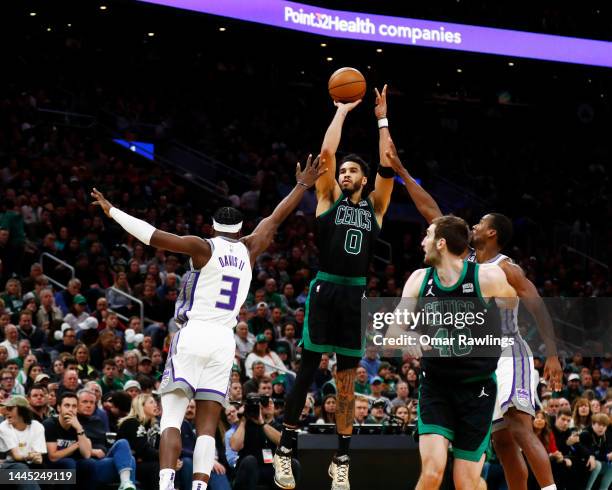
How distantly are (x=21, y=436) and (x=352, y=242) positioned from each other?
14.1ft

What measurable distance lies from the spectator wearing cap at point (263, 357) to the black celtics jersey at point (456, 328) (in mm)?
8039

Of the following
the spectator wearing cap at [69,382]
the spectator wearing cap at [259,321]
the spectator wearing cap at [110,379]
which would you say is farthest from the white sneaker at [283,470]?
the spectator wearing cap at [259,321]

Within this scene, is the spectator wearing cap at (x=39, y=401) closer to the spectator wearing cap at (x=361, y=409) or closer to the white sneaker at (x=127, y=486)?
the white sneaker at (x=127, y=486)

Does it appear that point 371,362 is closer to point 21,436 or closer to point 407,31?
point 21,436

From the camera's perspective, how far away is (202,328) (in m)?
8.50

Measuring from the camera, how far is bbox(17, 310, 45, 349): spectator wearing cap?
14633 mm

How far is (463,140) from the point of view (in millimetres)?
30484

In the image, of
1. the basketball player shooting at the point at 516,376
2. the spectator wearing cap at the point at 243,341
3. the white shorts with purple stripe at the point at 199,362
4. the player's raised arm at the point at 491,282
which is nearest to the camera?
the player's raised arm at the point at 491,282

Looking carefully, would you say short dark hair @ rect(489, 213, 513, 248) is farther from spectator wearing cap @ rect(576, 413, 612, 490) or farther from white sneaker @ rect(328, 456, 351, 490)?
spectator wearing cap @ rect(576, 413, 612, 490)

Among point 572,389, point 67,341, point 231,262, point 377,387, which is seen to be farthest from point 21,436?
point 572,389

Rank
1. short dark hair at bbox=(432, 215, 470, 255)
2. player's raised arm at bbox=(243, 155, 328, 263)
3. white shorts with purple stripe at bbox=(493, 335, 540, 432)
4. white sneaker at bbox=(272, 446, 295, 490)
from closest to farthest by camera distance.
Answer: short dark hair at bbox=(432, 215, 470, 255)
white shorts with purple stripe at bbox=(493, 335, 540, 432)
player's raised arm at bbox=(243, 155, 328, 263)
white sneaker at bbox=(272, 446, 295, 490)

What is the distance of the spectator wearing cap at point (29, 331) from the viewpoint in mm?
14633

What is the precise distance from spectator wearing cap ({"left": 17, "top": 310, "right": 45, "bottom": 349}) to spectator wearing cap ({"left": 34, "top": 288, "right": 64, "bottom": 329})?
0.21 m

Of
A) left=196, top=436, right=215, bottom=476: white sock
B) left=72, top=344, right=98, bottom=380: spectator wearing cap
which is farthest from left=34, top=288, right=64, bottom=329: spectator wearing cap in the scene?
left=196, top=436, right=215, bottom=476: white sock
